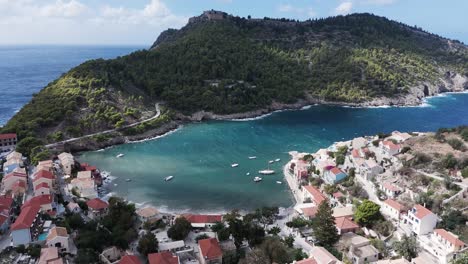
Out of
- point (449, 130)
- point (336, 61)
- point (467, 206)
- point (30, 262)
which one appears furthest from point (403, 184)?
point (336, 61)

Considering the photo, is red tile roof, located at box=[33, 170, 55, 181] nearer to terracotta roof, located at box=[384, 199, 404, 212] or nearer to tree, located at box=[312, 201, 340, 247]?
tree, located at box=[312, 201, 340, 247]

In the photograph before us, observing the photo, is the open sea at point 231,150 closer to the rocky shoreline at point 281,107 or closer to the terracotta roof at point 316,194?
the rocky shoreline at point 281,107

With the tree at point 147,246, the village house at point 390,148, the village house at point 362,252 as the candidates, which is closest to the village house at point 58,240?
the tree at point 147,246

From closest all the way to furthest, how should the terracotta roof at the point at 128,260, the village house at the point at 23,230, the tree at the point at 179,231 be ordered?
the terracotta roof at the point at 128,260 → the village house at the point at 23,230 → the tree at the point at 179,231

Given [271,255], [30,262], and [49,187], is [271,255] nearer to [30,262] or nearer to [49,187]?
[30,262]

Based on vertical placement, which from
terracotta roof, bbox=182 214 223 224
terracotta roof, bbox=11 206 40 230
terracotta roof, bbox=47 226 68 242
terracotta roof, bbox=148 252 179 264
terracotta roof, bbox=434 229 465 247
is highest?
terracotta roof, bbox=434 229 465 247

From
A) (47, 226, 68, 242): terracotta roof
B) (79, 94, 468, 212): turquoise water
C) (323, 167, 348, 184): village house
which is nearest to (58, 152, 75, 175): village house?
(79, 94, 468, 212): turquoise water

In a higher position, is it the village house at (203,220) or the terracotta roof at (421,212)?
the terracotta roof at (421,212)
